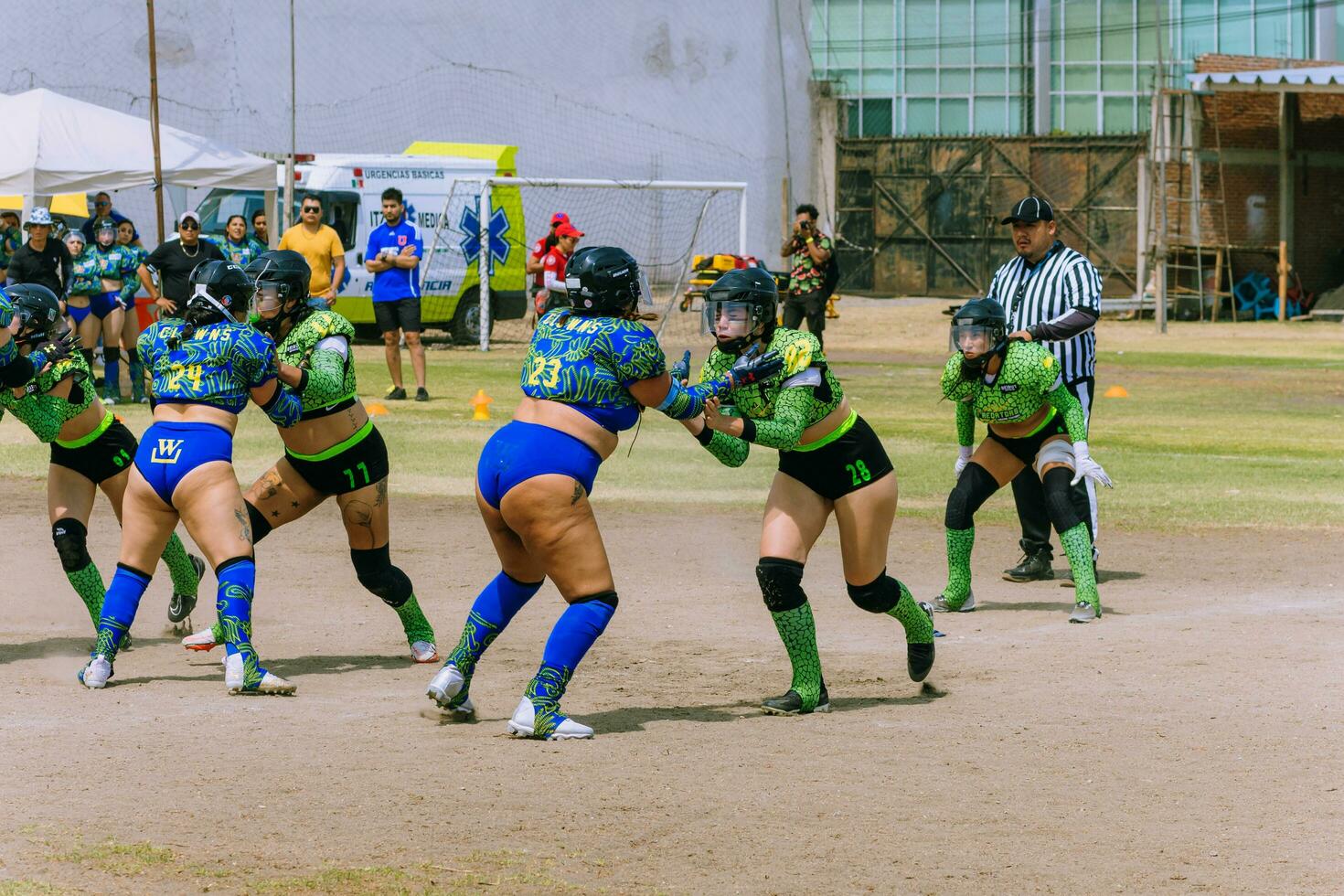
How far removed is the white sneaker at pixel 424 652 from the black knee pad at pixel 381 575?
235 mm

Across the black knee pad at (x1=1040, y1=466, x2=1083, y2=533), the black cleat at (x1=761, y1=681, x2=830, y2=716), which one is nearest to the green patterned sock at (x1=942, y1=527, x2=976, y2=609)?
the black knee pad at (x1=1040, y1=466, x2=1083, y2=533)

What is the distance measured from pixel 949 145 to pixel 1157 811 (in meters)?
38.1

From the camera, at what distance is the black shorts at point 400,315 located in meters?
18.9

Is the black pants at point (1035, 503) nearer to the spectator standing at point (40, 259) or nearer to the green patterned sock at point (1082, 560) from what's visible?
the green patterned sock at point (1082, 560)

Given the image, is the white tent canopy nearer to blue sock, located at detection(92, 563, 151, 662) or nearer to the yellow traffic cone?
the yellow traffic cone

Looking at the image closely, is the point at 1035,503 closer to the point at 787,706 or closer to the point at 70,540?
the point at 787,706

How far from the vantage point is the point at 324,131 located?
36969mm

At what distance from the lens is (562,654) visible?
6.51 metres

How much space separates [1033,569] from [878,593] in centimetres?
344

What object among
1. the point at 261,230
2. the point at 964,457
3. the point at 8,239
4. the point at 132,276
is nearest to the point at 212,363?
the point at 964,457

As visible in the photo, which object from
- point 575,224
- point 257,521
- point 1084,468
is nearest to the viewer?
point 257,521

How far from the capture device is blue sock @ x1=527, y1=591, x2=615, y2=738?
6480 mm

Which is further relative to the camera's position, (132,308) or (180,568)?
(132,308)

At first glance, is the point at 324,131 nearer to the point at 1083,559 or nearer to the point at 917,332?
the point at 917,332
